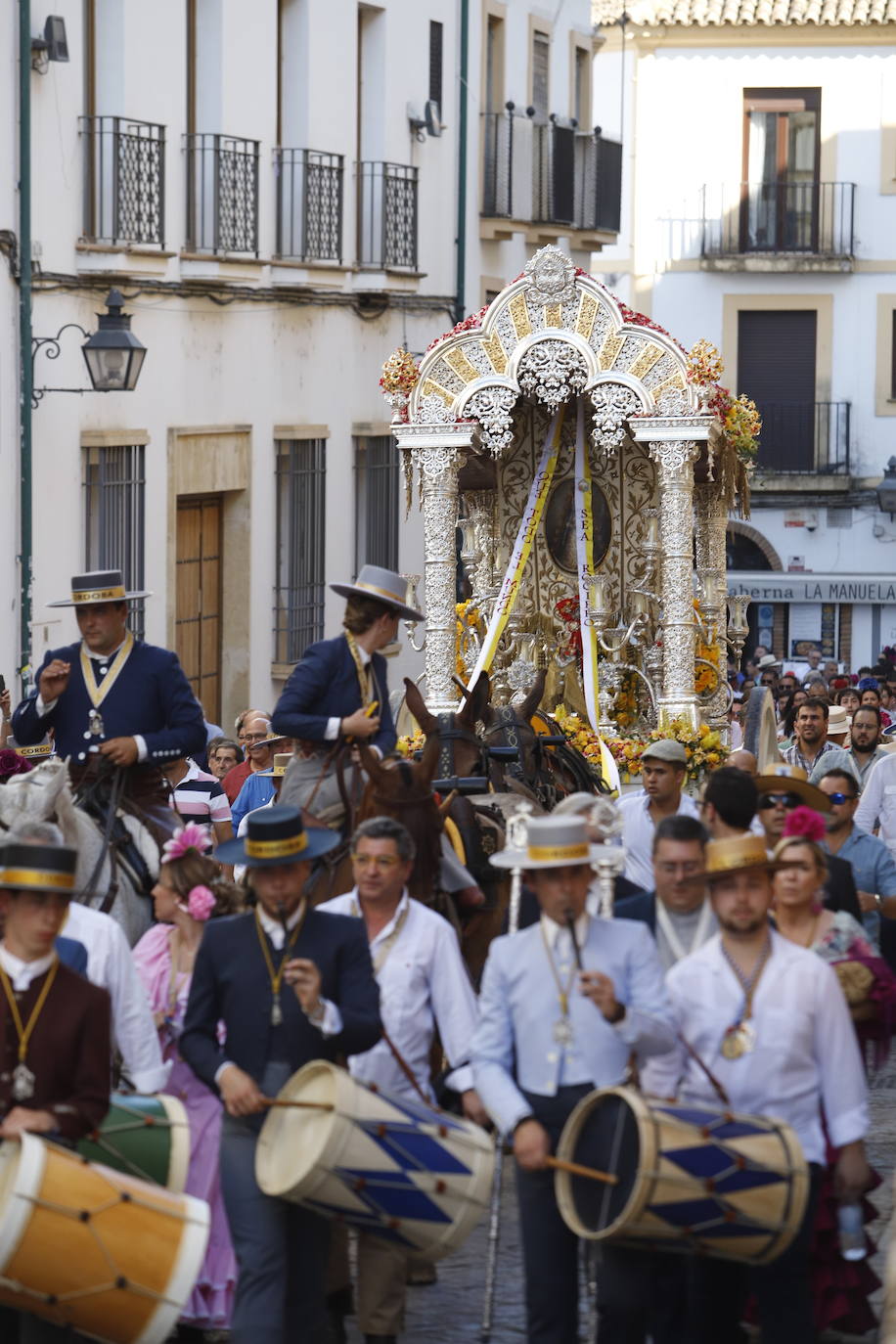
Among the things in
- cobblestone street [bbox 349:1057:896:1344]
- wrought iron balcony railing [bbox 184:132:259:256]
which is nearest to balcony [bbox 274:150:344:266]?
wrought iron balcony railing [bbox 184:132:259:256]

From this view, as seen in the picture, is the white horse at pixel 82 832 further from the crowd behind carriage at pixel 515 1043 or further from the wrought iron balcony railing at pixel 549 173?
the wrought iron balcony railing at pixel 549 173

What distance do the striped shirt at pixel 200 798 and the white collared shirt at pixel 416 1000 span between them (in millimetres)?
4421

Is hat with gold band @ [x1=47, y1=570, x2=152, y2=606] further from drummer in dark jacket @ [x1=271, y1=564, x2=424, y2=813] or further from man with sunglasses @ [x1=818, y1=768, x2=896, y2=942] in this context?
man with sunglasses @ [x1=818, y1=768, x2=896, y2=942]

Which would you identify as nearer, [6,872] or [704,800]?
[6,872]

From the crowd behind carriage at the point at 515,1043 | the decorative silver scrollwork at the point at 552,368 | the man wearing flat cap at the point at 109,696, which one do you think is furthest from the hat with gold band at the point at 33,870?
the decorative silver scrollwork at the point at 552,368

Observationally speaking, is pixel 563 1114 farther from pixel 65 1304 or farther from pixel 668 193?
pixel 668 193

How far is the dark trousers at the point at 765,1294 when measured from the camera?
6547 mm

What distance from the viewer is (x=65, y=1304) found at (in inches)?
234

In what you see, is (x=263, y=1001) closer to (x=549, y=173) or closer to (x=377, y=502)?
(x=377, y=502)

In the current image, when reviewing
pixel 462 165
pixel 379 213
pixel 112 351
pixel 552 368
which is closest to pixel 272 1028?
A: pixel 552 368

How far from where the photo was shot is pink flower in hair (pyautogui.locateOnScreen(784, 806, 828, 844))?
7.54 metres

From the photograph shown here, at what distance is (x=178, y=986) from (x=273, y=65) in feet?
45.0

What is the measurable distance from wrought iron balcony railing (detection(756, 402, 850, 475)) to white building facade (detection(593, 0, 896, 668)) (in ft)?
0.08

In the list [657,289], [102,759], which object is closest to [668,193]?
[657,289]
